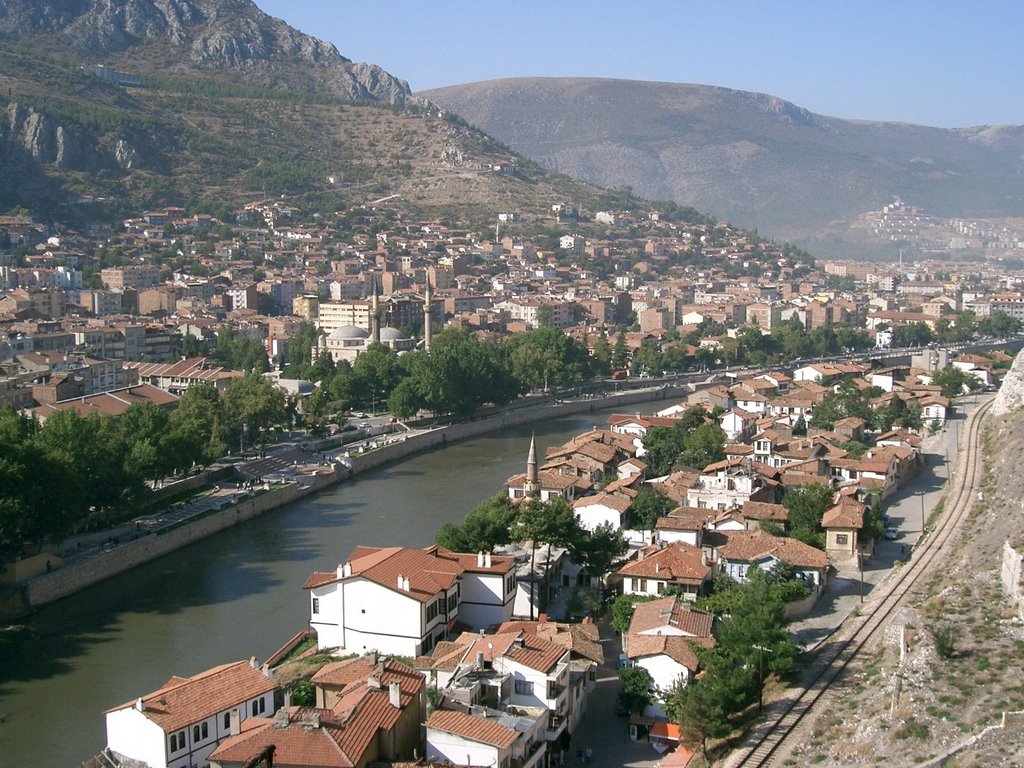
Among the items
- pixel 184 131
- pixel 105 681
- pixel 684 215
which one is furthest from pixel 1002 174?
pixel 105 681

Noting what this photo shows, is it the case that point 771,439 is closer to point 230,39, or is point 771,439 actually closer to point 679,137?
point 230,39

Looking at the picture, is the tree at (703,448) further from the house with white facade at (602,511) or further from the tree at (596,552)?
the tree at (596,552)

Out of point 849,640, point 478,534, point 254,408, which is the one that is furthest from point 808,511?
point 254,408

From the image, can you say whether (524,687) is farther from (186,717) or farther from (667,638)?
(186,717)

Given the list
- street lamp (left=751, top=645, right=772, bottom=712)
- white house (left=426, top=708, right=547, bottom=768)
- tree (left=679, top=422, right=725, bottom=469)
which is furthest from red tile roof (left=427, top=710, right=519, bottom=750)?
tree (left=679, top=422, right=725, bottom=469)

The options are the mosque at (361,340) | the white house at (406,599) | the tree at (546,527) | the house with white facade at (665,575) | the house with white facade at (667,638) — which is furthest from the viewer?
the mosque at (361,340)

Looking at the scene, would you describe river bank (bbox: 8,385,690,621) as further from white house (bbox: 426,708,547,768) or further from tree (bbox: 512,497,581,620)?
white house (bbox: 426,708,547,768)

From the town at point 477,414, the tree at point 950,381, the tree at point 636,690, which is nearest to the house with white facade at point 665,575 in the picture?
the town at point 477,414
